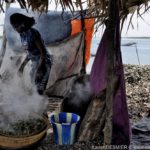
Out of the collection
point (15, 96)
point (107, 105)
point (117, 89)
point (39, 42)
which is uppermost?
point (39, 42)

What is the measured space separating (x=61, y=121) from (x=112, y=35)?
1588mm

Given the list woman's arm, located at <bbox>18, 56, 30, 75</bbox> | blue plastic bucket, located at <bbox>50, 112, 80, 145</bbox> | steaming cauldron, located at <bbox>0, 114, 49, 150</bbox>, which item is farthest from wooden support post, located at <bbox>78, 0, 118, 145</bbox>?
woman's arm, located at <bbox>18, 56, 30, 75</bbox>

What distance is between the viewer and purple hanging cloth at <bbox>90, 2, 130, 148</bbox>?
132 inches

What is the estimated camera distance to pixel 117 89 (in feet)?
11.2

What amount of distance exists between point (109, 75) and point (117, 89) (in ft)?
0.85

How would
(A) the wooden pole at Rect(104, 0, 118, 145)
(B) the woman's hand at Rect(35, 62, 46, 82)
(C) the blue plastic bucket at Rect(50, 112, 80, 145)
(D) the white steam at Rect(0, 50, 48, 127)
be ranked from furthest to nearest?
(B) the woman's hand at Rect(35, 62, 46, 82) < (D) the white steam at Rect(0, 50, 48, 127) < (C) the blue plastic bucket at Rect(50, 112, 80, 145) < (A) the wooden pole at Rect(104, 0, 118, 145)

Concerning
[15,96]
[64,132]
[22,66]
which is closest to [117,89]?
[64,132]

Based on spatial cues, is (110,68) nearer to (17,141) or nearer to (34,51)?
(17,141)

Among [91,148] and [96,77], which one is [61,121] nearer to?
[91,148]

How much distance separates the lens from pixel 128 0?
337 cm

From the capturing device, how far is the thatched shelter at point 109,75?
10.5 feet

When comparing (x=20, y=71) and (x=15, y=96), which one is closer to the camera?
(x=15, y=96)

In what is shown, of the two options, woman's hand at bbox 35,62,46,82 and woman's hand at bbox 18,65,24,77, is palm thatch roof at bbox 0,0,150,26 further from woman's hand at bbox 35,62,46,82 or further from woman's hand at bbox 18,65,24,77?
woman's hand at bbox 18,65,24,77

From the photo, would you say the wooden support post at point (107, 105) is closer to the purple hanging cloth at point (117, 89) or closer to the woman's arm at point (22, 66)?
the purple hanging cloth at point (117, 89)
